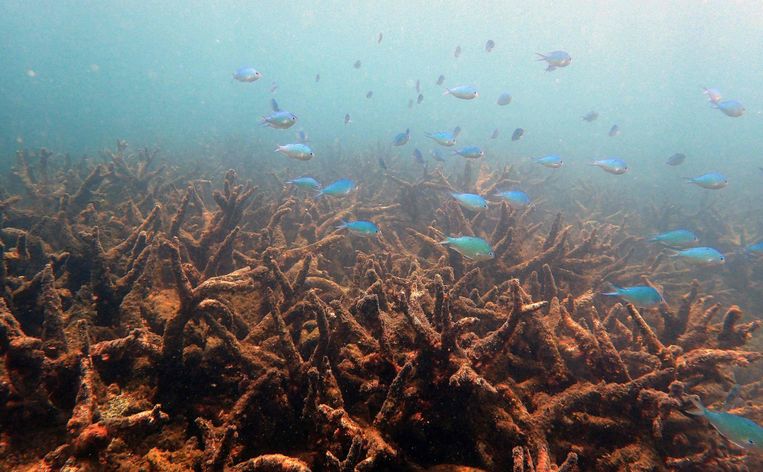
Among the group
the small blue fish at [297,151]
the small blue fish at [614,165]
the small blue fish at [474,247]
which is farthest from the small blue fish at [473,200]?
the small blue fish at [614,165]

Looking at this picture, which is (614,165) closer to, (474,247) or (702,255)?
(702,255)

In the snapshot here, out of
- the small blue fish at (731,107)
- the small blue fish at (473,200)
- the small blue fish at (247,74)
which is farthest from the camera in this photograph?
the small blue fish at (731,107)

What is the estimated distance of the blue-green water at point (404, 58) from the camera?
91.2 m

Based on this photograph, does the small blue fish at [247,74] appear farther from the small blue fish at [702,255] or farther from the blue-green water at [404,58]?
the blue-green water at [404,58]

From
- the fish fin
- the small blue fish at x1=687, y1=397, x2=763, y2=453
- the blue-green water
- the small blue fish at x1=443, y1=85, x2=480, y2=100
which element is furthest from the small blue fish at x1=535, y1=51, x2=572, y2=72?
the blue-green water

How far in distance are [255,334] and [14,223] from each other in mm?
6077

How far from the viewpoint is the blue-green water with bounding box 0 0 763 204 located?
9119 centimetres

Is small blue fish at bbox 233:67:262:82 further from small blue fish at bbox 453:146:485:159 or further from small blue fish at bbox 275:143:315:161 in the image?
small blue fish at bbox 453:146:485:159

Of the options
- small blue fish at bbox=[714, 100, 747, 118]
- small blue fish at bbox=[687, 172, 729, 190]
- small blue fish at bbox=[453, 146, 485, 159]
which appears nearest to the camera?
small blue fish at bbox=[687, 172, 729, 190]

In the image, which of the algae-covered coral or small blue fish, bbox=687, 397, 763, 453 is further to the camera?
small blue fish, bbox=687, 397, 763, 453

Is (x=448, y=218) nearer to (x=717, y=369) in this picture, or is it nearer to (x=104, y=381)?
(x=717, y=369)

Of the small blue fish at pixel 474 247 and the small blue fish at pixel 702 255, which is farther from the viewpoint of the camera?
the small blue fish at pixel 702 255

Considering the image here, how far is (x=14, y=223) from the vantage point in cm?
559

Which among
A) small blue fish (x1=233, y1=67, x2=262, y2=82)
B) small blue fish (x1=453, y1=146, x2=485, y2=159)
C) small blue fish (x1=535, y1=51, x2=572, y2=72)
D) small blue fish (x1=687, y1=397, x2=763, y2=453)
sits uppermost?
Result: small blue fish (x1=233, y1=67, x2=262, y2=82)
